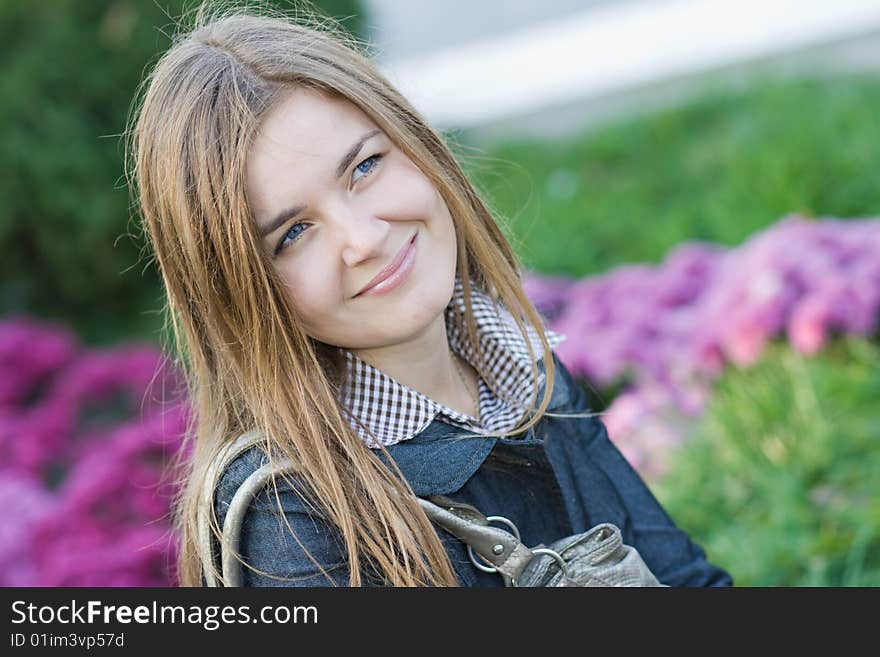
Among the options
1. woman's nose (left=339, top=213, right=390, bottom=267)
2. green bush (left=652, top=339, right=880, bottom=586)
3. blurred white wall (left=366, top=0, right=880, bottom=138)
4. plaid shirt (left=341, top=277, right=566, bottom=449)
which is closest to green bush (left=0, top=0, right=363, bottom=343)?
blurred white wall (left=366, top=0, right=880, bottom=138)

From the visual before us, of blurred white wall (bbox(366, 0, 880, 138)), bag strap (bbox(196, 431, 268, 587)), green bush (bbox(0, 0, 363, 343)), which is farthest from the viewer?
blurred white wall (bbox(366, 0, 880, 138))

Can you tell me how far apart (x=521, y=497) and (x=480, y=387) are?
0.23 metres

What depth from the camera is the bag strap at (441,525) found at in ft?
4.27

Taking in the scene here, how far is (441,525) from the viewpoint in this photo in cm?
135

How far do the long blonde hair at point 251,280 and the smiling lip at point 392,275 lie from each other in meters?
0.11

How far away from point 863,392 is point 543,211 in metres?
2.05

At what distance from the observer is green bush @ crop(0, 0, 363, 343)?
12.6 feet

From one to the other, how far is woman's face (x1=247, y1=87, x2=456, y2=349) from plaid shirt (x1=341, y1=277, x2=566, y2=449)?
0.07m

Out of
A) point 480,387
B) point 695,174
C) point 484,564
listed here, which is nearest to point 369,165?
point 480,387

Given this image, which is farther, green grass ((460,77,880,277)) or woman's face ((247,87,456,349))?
green grass ((460,77,880,277))

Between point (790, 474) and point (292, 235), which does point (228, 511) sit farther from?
point (790, 474)

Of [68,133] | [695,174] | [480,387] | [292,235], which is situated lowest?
[480,387]

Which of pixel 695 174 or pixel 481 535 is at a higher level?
pixel 695 174

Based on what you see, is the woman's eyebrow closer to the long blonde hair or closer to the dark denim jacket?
the long blonde hair
